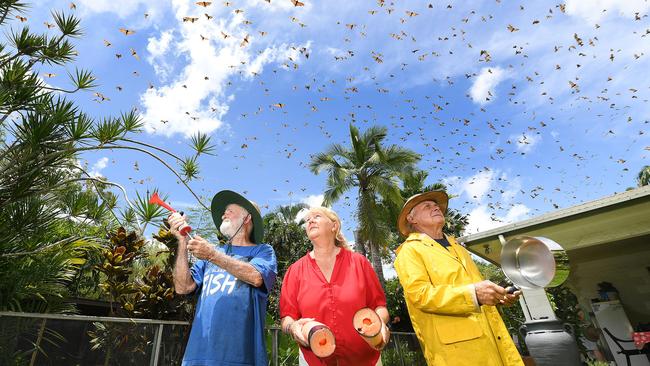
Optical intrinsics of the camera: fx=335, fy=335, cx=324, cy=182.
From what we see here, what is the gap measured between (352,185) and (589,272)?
32.1 ft

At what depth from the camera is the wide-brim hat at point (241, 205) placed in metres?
2.66

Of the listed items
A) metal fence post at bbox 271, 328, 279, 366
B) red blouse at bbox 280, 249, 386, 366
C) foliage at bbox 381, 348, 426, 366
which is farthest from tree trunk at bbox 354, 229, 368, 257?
red blouse at bbox 280, 249, 386, 366

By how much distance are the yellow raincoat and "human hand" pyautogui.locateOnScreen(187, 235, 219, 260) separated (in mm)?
1242

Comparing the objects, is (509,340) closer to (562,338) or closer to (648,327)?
(562,338)

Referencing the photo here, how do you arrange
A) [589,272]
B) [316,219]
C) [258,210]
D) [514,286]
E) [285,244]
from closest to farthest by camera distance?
[514,286], [316,219], [258,210], [589,272], [285,244]

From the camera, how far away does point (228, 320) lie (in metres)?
2.00

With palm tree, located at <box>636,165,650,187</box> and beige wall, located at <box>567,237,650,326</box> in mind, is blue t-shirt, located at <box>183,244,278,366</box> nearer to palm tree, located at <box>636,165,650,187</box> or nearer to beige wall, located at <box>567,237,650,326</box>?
beige wall, located at <box>567,237,650,326</box>

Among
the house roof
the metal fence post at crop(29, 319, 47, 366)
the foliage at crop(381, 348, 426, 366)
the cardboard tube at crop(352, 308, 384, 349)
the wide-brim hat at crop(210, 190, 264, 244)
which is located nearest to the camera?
the cardboard tube at crop(352, 308, 384, 349)

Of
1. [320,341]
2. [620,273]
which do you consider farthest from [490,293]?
[620,273]

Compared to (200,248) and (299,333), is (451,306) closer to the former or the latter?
(299,333)

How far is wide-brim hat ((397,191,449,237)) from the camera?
2.79 meters

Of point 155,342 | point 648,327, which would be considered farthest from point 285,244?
point 155,342

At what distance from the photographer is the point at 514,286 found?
181 centimetres

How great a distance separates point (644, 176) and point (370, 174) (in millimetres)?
21370
